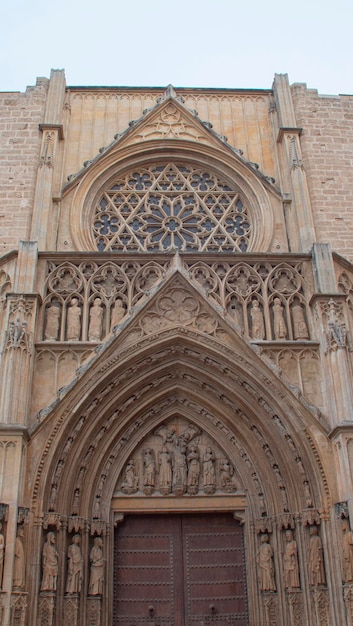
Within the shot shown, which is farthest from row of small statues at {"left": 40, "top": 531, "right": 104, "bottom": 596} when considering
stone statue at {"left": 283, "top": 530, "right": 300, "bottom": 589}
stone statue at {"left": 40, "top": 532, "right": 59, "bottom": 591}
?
stone statue at {"left": 283, "top": 530, "right": 300, "bottom": 589}

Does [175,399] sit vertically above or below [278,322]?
below

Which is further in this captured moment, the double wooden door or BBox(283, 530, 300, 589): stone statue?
the double wooden door

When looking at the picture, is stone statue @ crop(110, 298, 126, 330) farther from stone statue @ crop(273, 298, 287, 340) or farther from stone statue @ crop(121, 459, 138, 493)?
stone statue @ crop(273, 298, 287, 340)

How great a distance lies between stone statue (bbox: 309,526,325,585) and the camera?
33.8ft

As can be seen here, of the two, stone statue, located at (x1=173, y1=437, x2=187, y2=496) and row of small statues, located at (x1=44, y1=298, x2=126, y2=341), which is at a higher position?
row of small statues, located at (x1=44, y1=298, x2=126, y2=341)

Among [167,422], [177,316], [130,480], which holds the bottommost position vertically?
[130,480]

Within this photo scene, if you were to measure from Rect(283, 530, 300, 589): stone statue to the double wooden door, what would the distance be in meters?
0.90

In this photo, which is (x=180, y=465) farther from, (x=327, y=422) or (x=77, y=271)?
(x=77, y=271)

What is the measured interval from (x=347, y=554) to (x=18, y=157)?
10151 mm

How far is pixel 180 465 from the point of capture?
1183 centimetres

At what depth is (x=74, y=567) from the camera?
34.4 feet

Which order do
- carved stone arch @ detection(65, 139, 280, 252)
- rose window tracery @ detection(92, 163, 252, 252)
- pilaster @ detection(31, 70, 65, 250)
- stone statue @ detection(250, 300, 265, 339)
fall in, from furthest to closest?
rose window tracery @ detection(92, 163, 252, 252) → carved stone arch @ detection(65, 139, 280, 252) → pilaster @ detection(31, 70, 65, 250) → stone statue @ detection(250, 300, 265, 339)

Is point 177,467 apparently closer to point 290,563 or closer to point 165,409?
point 165,409

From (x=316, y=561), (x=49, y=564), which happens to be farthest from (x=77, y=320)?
(x=316, y=561)
